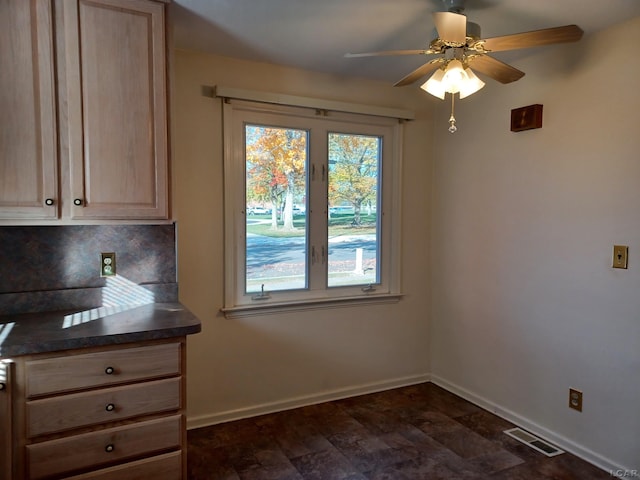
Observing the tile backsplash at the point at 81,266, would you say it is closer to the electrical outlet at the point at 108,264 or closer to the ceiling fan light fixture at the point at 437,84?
the electrical outlet at the point at 108,264

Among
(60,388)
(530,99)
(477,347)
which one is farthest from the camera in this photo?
(477,347)

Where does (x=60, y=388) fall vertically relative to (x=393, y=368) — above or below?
above

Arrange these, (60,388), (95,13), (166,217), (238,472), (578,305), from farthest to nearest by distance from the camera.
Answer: (578,305), (238,472), (166,217), (95,13), (60,388)

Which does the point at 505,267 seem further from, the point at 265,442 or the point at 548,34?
the point at 265,442

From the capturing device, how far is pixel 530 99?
8.71ft

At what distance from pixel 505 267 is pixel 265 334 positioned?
165 centimetres

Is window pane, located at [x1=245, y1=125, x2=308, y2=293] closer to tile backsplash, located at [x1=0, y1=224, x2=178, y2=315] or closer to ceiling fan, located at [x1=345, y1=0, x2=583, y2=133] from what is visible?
tile backsplash, located at [x1=0, y1=224, x2=178, y2=315]

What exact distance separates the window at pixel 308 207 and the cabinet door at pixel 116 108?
72 cm

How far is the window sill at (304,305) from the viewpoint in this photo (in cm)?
278

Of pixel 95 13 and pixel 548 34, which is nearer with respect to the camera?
pixel 548 34

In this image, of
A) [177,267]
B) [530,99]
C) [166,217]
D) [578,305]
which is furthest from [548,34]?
[177,267]

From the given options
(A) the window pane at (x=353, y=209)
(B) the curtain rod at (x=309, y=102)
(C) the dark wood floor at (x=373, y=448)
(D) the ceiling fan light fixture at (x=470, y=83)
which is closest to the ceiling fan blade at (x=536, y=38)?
(D) the ceiling fan light fixture at (x=470, y=83)

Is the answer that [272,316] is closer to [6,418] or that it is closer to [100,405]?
[100,405]

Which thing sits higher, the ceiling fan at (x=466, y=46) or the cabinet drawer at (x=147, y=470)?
the ceiling fan at (x=466, y=46)
